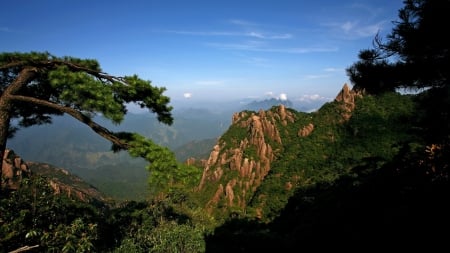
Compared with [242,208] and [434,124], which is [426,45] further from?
[242,208]

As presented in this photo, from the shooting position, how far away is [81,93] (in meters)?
4.91

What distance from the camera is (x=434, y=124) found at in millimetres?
10016

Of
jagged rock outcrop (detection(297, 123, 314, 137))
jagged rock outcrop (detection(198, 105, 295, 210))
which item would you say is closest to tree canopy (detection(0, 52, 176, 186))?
jagged rock outcrop (detection(198, 105, 295, 210))

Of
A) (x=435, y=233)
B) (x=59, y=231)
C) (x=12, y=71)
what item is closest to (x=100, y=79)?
(x=12, y=71)

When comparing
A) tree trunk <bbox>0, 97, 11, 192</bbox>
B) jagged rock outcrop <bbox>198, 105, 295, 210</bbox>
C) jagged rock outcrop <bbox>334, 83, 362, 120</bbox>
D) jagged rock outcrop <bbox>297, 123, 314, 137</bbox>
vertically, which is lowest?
jagged rock outcrop <bbox>198, 105, 295, 210</bbox>

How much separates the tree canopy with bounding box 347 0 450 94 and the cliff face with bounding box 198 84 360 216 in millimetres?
55480

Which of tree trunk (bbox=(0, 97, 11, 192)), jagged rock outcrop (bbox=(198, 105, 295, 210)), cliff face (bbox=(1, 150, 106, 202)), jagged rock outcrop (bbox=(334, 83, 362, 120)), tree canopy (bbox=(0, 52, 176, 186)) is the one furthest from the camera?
jagged rock outcrop (bbox=(334, 83, 362, 120))

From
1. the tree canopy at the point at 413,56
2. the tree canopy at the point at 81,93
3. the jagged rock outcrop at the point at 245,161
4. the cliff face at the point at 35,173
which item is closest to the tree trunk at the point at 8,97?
the tree canopy at the point at 81,93

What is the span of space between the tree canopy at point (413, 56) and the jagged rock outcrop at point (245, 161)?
59570mm

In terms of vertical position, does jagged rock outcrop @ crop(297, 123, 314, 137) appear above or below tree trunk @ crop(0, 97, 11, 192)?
below

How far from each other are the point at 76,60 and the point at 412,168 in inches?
411

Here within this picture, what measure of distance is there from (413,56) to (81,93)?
7423 mm

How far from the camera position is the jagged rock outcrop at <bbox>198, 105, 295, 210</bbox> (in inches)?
2657

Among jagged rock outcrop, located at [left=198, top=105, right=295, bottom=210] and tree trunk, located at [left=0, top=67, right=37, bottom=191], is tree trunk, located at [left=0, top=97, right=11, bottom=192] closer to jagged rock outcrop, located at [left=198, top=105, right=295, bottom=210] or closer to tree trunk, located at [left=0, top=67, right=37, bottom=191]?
tree trunk, located at [left=0, top=67, right=37, bottom=191]
